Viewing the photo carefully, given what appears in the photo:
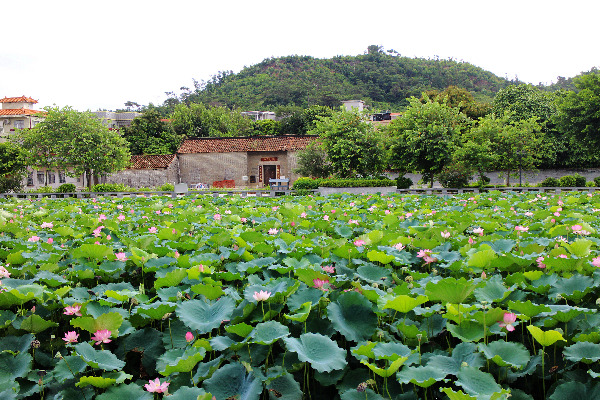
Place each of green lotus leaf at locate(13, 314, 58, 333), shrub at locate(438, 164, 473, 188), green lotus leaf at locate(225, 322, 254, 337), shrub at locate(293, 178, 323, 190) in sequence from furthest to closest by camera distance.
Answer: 1. shrub at locate(438, 164, 473, 188)
2. shrub at locate(293, 178, 323, 190)
3. green lotus leaf at locate(13, 314, 58, 333)
4. green lotus leaf at locate(225, 322, 254, 337)

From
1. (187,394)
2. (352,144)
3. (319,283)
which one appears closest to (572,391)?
(319,283)

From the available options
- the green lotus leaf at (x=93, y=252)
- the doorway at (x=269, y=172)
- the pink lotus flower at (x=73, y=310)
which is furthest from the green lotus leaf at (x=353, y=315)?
the doorway at (x=269, y=172)

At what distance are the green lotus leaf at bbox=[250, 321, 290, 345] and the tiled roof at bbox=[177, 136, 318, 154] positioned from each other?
29125 millimetres

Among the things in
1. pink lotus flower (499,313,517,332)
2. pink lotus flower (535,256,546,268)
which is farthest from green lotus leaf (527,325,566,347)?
pink lotus flower (535,256,546,268)

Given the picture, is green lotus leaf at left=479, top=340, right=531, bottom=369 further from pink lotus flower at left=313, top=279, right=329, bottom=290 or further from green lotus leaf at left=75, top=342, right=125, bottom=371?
green lotus leaf at left=75, top=342, right=125, bottom=371

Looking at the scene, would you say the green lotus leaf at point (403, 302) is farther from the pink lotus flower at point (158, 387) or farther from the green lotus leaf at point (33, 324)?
the green lotus leaf at point (33, 324)

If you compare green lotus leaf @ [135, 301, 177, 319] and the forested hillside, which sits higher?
the forested hillside

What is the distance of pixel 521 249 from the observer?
2.53 meters

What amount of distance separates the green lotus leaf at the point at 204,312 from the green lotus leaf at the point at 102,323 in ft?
0.72

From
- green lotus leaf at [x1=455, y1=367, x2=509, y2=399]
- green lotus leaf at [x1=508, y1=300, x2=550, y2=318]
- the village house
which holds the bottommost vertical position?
green lotus leaf at [x1=455, y1=367, x2=509, y2=399]

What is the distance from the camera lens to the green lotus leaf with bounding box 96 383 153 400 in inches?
49.7

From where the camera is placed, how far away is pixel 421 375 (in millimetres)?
1227

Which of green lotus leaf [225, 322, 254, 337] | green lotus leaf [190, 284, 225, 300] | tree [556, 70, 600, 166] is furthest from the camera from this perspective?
tree [556, 70, 600, 166]

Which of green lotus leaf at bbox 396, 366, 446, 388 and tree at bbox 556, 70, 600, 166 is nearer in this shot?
green lotus leaf at bbox 396, 366, 446, 388
